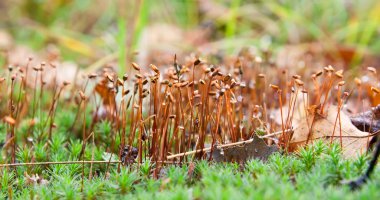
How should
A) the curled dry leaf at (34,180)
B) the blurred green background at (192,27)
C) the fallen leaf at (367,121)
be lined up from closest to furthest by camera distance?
the curled dry leaf at (34,180)
the fallen leaf at (367,121)
the blurred green background at (192,27)

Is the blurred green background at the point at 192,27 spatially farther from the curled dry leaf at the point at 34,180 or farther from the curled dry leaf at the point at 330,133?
the curled dry leaf at the point at 34,180

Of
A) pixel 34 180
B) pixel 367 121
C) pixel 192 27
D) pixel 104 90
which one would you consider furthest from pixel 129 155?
pixel 192 27

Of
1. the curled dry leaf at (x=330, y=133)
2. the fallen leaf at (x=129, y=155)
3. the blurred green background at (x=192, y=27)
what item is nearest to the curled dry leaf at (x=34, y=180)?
the fallen leaf at (x=129, y=155)

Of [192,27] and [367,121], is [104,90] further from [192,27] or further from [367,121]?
[192,27]

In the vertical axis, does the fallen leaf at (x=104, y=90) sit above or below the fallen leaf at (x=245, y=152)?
above

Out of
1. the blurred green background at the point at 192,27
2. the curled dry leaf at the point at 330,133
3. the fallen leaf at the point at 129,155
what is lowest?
the fallen leaf at the point at 129,155

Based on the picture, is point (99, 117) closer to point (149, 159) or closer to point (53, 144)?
point (53, 144)

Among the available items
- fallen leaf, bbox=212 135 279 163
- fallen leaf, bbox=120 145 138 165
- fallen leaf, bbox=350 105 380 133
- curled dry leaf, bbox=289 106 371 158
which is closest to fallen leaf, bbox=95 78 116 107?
fallen leaf, bbox=120 145 138 165
